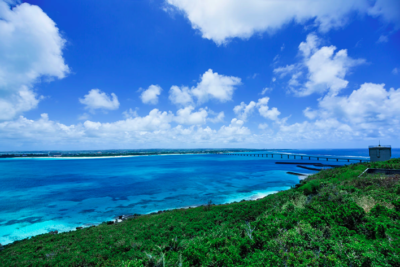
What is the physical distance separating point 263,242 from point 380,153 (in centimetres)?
5672

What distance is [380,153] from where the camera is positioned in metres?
44.7

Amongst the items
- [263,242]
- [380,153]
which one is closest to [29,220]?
[263,242]

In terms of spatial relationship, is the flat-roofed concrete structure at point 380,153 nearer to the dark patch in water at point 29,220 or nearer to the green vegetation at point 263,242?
the green vegetation at point 263,242

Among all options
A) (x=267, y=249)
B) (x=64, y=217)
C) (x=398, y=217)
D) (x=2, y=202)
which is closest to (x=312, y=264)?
(x=267, y=249)

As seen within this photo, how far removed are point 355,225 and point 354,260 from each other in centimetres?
443

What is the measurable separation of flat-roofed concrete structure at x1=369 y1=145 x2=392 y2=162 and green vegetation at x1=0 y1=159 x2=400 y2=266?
3768 cm

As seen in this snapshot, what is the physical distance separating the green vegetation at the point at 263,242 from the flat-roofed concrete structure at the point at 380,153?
37.7m

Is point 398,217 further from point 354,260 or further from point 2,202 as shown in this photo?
point 2,202

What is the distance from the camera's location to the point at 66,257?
12828mm

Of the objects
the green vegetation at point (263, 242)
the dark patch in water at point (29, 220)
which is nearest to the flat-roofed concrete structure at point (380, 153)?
the green vegetation at point (263, 242)

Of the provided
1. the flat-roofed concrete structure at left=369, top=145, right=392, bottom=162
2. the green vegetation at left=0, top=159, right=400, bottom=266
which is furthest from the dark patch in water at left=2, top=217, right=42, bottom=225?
the flat-roofed concrete structure at left=369, top=145, right=392, bottom=162

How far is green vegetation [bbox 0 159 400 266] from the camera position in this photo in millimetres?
6629

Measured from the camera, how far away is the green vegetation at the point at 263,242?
6.63 meters

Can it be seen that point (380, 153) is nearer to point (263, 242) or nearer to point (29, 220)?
point (263, 242)
